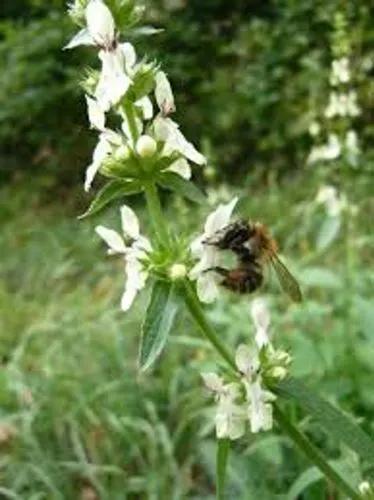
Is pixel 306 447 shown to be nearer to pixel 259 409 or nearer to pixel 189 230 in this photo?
pixel 259 409

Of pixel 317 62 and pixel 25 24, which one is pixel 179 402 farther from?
pixel 25 24

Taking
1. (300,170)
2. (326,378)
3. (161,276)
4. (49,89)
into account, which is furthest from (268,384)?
(49,89)

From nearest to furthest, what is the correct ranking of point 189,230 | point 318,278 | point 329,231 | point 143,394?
1. point 318,278
2. point 143,394
3. point 329,231
4. point 189,230

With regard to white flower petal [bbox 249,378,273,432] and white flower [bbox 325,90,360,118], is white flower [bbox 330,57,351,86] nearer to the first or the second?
white flower [bbox 325,90,360,118]

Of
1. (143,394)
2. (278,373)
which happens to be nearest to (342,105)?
(143,394)

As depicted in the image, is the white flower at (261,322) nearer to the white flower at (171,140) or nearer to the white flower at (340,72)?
the white flower at (171,140)

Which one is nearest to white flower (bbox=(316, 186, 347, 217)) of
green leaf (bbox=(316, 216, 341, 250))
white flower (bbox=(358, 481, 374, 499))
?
green leaf (bbox=(316, 216, 341, 250))

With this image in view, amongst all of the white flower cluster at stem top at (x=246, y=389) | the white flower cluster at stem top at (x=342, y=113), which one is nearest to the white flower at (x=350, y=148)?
the white flower cluster at stem top at (x=342, y=113)
